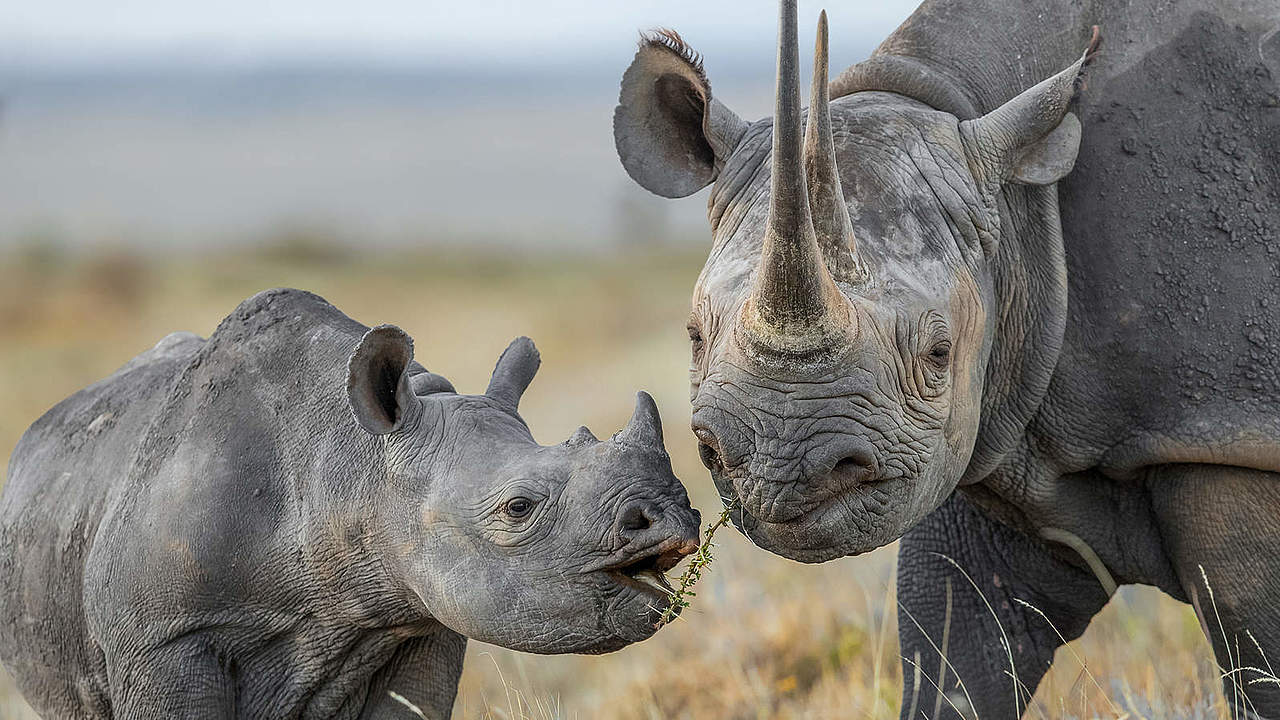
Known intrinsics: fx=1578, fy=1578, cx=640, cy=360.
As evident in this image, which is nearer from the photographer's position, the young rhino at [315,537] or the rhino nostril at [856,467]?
the rhino nostril at [856,467]

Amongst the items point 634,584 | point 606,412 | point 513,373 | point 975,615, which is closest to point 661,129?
point 513,373

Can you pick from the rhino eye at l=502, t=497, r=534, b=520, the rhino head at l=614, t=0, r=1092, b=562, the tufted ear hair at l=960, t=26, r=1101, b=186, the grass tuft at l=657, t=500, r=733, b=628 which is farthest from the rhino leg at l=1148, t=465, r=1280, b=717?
the rhino eye at l=502, t=497, r=534, b=520

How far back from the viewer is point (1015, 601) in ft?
19.0

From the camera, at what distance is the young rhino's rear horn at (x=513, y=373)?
16.7ft

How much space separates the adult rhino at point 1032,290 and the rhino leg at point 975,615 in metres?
0.14

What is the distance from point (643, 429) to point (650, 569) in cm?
39

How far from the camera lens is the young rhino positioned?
14.5ft

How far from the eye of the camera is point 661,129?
5.35 meters

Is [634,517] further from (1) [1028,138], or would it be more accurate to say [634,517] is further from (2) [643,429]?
(1) [1028,138]

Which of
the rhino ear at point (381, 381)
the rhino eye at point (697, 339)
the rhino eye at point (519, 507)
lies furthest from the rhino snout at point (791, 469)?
the rhino ear at point (381, 381)

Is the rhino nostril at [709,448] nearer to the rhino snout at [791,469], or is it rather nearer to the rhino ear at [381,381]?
the rhino snout at [791,469]

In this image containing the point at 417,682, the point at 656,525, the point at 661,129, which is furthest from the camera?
the point at 661,129

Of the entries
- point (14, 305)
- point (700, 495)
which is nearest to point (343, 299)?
point (14, 305)

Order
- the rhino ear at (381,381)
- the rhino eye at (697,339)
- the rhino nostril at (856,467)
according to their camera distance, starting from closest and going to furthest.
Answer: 1. the rhino nostril at (856,467)
2. the rhino eye at (697,339)
3. the rhino ear at (381,381)
